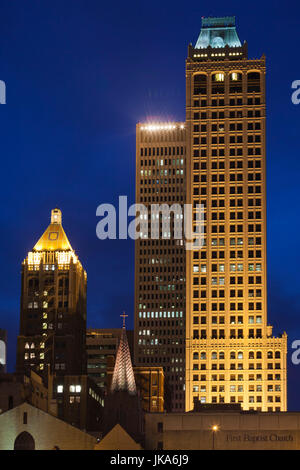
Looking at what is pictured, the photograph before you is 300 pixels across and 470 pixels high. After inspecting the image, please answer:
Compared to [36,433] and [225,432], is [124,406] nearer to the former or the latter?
[225,432]

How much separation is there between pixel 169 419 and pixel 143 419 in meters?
9.85

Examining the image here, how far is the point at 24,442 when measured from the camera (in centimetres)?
17212

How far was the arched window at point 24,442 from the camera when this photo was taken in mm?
171250

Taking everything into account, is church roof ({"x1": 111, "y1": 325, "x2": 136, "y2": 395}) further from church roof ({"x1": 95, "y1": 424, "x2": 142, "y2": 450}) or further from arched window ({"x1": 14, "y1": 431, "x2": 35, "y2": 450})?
arched window ({"x1": 14, "y1": 431, "x2": 35, "y2": 450})

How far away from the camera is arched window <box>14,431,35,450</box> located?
171 m

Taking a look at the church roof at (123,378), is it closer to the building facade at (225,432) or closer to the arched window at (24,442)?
the building facade at (225,432)

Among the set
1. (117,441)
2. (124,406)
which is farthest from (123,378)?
(117,441)

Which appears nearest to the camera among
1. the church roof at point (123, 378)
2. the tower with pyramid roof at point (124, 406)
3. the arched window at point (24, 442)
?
the arched window at point (24, 442)

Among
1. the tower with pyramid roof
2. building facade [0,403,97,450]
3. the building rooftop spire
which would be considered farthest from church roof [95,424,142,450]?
the building rooftop spire

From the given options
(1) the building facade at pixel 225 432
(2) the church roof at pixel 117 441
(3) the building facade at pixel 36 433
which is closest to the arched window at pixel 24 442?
(3) the building facade at pixel 36 433

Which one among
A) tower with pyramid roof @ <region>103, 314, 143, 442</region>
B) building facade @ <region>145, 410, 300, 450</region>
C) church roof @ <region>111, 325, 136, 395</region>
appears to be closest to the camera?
building facade @ <region>145, 410, 300, 450</region>
